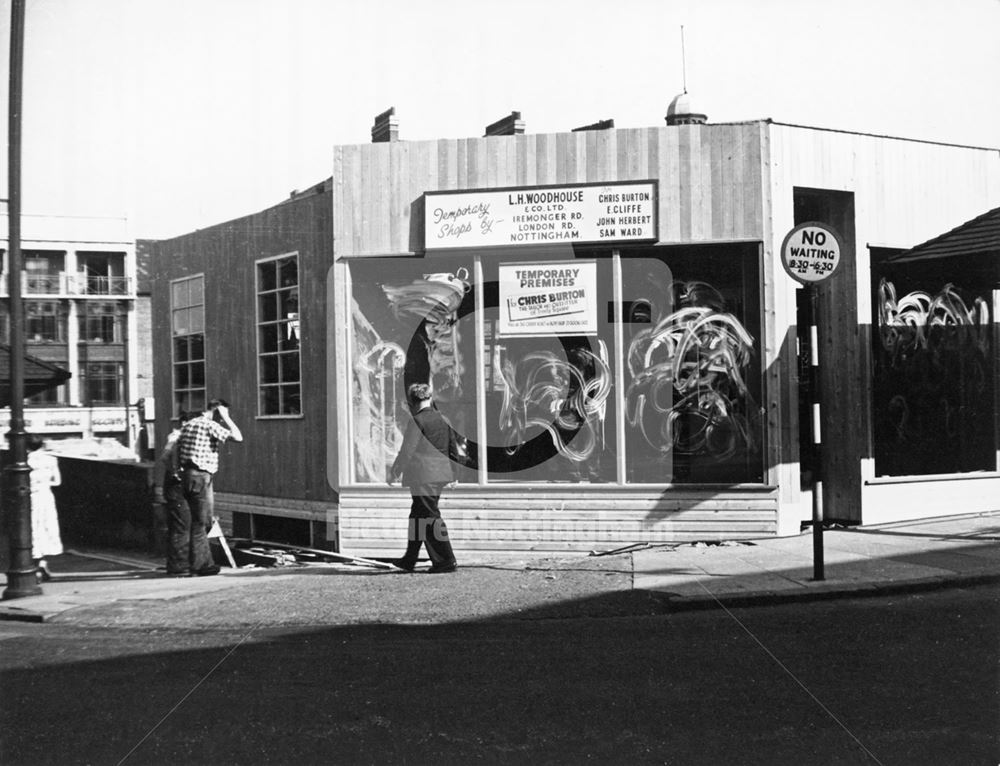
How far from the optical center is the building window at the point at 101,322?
60.9 m

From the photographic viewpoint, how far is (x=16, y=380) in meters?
10.3

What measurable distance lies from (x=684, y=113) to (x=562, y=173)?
6.31ft

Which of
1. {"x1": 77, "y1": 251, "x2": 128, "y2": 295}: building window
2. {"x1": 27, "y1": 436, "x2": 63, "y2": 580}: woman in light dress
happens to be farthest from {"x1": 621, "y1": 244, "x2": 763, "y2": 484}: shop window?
{"x1": 77, "y1": 251, "x2": 128, "y2": 295}: building window

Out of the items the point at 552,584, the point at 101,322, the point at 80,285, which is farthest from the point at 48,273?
the point at 552,584

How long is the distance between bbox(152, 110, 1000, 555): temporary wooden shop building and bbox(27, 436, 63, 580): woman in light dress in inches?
136

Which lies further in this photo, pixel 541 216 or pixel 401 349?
pixel 401 349

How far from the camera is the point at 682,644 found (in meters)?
7.18

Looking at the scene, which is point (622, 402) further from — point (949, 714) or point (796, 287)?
point (949, 714)

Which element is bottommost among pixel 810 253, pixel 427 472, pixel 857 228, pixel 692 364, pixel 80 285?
pixel 427 472

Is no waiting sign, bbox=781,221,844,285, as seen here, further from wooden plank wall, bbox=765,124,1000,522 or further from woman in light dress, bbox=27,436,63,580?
woman in light dress, bbox=27,436,63,580

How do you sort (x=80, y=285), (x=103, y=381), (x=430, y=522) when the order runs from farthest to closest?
(x=103, y=381) → (x=80, y=285) → (x=430, y=522)

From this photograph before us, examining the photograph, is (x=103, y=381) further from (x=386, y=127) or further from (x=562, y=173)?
(x=562, y=173)

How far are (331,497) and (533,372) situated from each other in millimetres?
3677

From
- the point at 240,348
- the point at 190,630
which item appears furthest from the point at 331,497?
the point at 190,630
